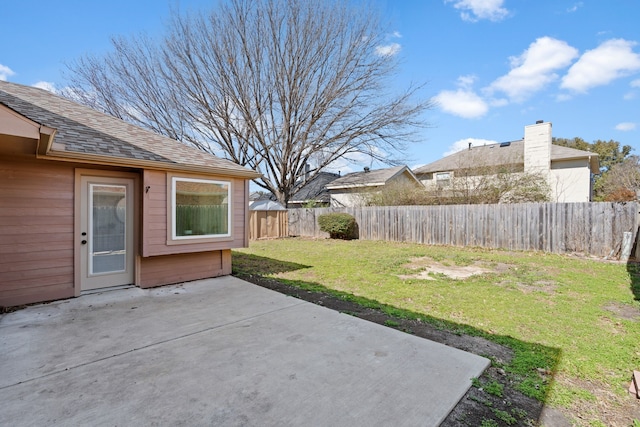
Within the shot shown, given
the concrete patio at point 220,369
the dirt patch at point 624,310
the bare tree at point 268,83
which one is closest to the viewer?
the concrete patio at point 220,369

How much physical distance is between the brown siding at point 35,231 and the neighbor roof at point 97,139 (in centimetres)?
52

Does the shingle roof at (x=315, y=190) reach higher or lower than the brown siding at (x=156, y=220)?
higher

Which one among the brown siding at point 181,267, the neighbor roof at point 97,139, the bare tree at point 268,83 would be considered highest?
the bare tree at point 268,83

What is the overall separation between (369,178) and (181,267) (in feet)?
53.4

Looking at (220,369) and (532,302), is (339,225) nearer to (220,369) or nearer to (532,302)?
(532,302)

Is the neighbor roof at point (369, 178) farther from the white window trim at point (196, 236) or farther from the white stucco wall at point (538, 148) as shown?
the white window trim at point (196, 236)

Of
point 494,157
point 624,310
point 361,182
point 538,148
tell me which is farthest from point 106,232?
point 538,148

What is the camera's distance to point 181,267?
19.6 ft

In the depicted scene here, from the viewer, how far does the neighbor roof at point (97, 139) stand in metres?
4.76

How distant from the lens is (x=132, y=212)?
5.41 m

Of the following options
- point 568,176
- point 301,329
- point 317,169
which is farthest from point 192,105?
point 568,176

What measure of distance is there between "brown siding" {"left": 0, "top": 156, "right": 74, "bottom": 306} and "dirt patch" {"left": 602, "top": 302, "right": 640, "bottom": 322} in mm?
8292

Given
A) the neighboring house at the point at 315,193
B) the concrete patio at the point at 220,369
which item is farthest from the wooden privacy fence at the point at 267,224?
the concrete patio at the point at 220,369

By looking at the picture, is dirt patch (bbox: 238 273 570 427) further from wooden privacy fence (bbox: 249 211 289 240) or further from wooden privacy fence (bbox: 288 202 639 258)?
wooden privacy fence (bbox: 249 211 289 240)
